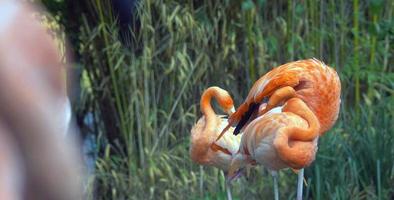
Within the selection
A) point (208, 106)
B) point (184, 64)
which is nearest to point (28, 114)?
point (208, 106)

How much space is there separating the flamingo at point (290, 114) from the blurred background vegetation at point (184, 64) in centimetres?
158

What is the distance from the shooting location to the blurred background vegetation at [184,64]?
5.54m

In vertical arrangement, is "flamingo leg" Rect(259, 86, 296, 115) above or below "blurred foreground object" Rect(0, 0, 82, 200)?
below

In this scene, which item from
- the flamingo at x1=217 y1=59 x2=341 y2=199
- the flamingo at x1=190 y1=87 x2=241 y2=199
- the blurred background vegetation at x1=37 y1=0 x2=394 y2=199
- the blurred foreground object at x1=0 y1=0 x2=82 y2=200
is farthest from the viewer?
the blurred background vegetation at x1=37 y1=0 x2=394 y2=199

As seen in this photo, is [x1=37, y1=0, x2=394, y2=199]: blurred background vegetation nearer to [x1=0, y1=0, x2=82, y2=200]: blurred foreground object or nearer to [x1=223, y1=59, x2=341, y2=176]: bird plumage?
[x1=223, y1=59, x2=341, y2=176]: bird plumage

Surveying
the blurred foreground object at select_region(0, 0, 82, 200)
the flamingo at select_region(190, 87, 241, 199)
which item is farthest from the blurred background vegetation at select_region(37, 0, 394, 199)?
the blurred foreground object at select_region(0, 0, 82, 200)

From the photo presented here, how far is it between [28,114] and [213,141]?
267cm

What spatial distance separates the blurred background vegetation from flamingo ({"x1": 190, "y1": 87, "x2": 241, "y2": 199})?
1.14 metres

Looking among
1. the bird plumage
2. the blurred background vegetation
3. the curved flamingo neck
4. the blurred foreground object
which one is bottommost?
the blurred background vegetation

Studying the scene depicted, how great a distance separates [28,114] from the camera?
1.51m

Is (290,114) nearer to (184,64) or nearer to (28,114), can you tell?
(184,64)

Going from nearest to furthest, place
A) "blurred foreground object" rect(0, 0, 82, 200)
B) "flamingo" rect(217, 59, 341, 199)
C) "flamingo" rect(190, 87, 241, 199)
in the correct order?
"blurred foreground object" rect(0, 0, 82, 200) → "flamingo" rect(217, 59, 341, 199) → "flamingo" rect(190, 87, 241, 199)

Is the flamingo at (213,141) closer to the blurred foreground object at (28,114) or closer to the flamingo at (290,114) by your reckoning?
the flamingo at (290,114)

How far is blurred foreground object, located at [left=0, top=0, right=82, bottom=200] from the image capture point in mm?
1512
